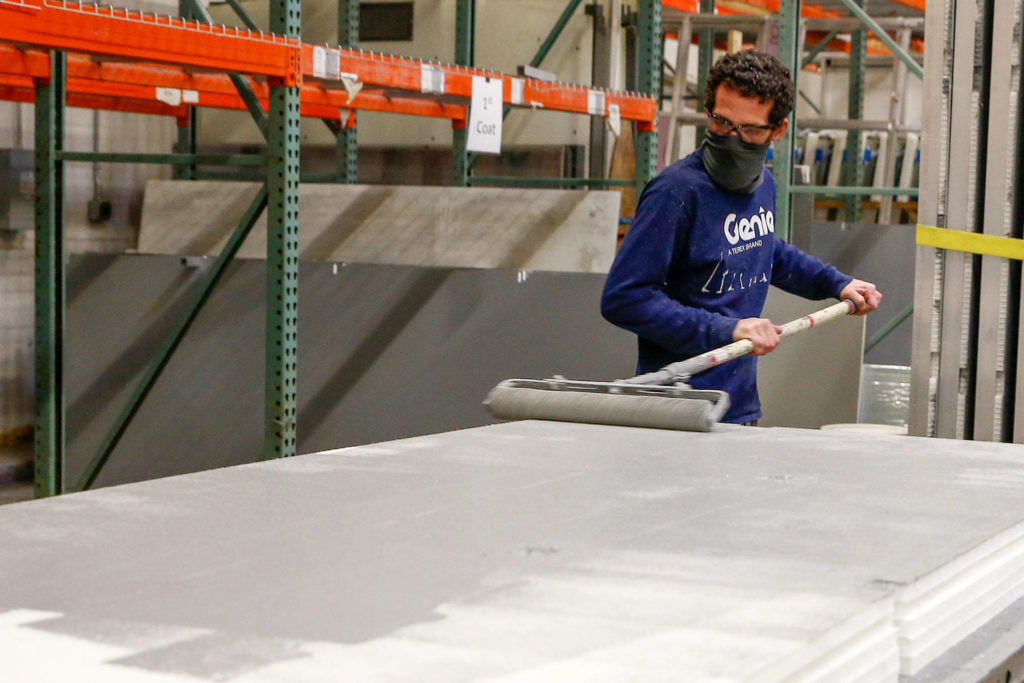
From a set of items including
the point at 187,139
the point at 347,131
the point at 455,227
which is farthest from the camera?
the point at 187,139

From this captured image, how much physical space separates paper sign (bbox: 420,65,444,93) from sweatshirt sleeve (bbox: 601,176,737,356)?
6.37 ft

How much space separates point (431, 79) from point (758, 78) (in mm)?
2046

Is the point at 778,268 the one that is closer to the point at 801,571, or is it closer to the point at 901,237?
the point at 801,571

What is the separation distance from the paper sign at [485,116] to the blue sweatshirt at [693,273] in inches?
64.8

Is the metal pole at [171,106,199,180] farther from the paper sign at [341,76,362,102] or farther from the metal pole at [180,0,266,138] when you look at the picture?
the paper sign at [341,76,362,102]

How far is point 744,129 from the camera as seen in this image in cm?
319

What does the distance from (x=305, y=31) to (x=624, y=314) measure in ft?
19.6

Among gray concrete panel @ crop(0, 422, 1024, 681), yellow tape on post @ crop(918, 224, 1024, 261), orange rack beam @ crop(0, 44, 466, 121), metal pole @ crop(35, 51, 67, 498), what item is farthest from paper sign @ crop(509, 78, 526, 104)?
gray concrete panel @ crop(0, 422, 1024, 681)

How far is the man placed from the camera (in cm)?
309

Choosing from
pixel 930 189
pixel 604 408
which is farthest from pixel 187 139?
pixel 604 408

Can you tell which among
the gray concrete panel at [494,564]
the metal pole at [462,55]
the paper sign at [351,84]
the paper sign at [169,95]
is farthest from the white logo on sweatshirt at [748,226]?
the metal pole at [462,55]

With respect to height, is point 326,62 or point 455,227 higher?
point 326,62

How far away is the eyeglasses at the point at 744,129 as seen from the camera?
3.18 metres

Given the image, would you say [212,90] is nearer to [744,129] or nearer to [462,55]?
[462,55]
